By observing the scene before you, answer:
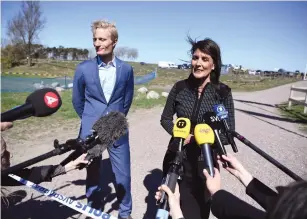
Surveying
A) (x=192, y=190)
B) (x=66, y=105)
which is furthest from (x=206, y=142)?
(x=66, y=105)

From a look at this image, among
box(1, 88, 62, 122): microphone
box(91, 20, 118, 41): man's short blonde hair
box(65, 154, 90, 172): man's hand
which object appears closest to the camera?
box(1, 88, 62, 122): microphone

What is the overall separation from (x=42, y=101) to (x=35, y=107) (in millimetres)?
48

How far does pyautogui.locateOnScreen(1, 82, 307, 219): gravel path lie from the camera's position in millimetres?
3576

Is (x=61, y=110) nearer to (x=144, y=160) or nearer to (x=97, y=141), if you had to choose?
(x=144, y=160)

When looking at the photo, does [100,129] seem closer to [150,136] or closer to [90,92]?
[90,92]

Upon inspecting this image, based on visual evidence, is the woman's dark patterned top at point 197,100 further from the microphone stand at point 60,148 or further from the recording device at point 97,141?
the microphone stand at point 60,148

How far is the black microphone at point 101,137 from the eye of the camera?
1778 mm

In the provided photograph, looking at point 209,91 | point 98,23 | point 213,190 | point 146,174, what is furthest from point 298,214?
point 146,174

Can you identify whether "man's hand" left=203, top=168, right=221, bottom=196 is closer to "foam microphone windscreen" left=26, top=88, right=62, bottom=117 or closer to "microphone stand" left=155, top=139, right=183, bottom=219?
"microphone stand" left=155, top=139, right=183, bottom=219

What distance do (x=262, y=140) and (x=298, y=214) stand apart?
696cm

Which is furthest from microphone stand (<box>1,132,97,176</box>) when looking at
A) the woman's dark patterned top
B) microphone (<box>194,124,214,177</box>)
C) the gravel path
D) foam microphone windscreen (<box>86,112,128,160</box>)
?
the gravel path

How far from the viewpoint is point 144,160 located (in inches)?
217

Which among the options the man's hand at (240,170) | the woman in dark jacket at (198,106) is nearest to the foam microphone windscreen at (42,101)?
the man's hand at (240,170)

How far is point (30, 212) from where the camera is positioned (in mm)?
3375
